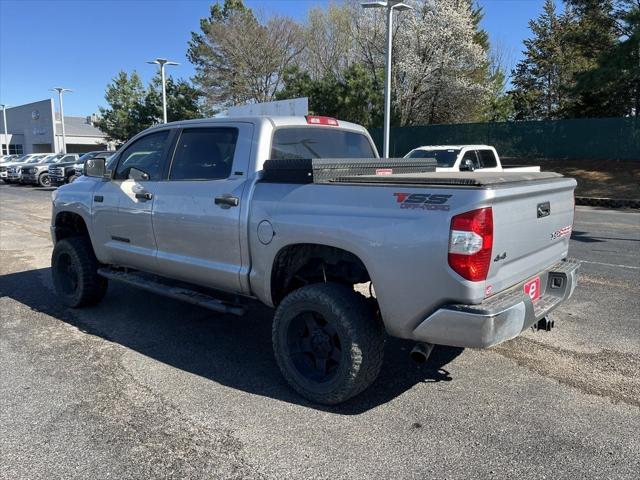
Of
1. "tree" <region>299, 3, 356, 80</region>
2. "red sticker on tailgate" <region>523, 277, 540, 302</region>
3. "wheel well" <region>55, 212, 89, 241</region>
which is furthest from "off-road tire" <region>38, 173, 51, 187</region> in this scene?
"red sticker on tailgate" <region>523, 277, 540, 302</region>

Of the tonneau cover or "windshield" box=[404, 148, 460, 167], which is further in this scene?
"windshield" box=[404, 148, 460, 167]

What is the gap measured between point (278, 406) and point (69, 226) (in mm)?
3995

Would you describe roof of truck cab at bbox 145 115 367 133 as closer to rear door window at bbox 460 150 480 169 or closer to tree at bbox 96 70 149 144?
rear door window at bbox 460 150 480 169

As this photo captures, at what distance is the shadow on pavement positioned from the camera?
3.83m

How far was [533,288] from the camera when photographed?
352 cm

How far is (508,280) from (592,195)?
18.8m

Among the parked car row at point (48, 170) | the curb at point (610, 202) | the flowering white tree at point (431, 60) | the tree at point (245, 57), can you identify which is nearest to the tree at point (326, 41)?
the tree at point (245, 57)

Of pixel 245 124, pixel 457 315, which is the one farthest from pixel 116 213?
pixel 457 315

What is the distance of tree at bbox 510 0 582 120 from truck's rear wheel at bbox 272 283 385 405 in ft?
113

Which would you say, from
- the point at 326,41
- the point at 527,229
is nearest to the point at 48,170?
the point at 326,41

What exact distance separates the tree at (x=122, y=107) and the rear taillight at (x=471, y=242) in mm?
44443

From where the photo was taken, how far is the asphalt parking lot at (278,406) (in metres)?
2.86

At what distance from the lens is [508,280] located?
3.19 m

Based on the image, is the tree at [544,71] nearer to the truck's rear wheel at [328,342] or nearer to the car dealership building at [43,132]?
the truck's rear wheel at [328,342]
